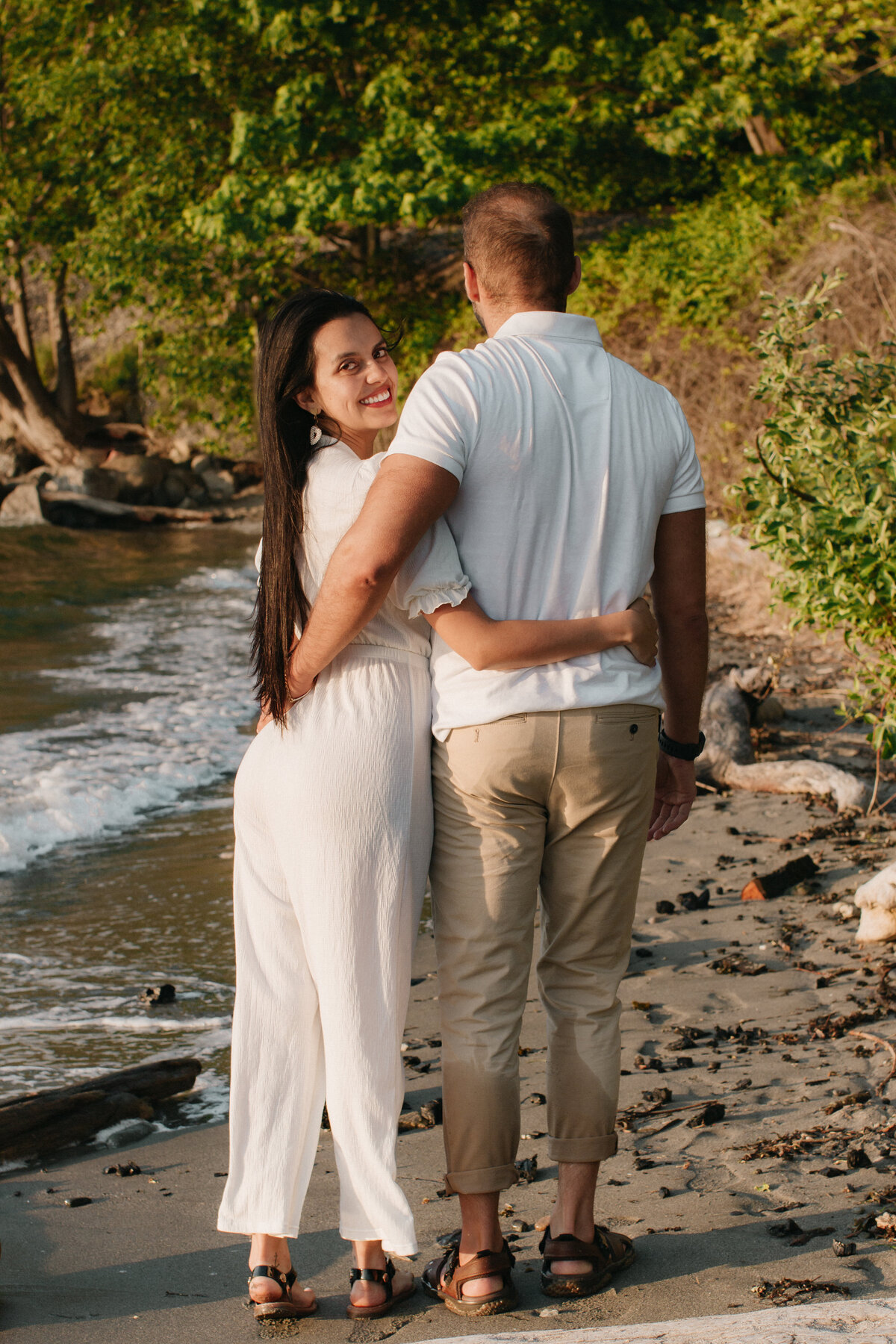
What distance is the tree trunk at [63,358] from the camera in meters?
23.7

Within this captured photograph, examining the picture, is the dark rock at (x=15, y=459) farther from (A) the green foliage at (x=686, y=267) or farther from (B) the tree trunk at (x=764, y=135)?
(B) the tree trunk at (x=764, y=135)

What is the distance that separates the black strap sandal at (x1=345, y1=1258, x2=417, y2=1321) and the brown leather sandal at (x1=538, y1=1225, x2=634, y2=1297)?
30cm

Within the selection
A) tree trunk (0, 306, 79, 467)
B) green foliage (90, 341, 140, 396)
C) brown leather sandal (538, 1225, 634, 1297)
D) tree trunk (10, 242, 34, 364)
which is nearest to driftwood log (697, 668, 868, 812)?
brown leather sandal (538, 1225, 634, 1297)

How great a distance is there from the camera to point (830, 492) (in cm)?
464

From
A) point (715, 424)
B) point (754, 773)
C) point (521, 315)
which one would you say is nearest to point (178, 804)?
point (754, 773)

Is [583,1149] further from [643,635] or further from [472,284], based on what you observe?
[472,284]

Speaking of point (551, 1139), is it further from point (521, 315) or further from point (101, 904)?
point (101, 904)

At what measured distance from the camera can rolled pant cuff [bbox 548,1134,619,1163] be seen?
96.0 inches

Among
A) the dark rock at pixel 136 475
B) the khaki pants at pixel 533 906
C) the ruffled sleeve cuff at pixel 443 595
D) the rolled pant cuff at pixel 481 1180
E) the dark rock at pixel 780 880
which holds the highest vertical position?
the dark rock at pixel 136 475

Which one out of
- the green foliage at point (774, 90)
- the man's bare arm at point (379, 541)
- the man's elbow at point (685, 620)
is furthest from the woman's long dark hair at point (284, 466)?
the green foliage at point (774, 90)

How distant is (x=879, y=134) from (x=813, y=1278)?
1591 centimetres

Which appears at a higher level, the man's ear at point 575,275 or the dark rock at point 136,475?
the man's ear at point 575,275

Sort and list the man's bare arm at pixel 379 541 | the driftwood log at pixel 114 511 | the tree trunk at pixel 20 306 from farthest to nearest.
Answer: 1. the driftwood log at pixel 114 511
2. the tree trunk at pixel 20 306
3. the man's bare arm at pixel 379 541

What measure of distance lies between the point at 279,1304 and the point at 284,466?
5.35 ft
